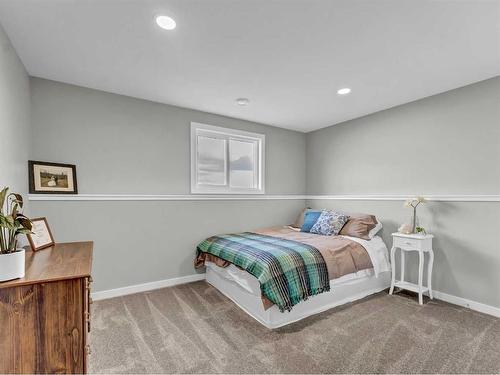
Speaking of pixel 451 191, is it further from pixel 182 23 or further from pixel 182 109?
pixel 182 109

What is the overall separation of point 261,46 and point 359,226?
2.41m

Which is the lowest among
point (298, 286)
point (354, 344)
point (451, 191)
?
point (354, 344)

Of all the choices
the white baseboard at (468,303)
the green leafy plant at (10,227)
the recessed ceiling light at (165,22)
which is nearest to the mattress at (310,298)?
the white baseboard at (468,303)

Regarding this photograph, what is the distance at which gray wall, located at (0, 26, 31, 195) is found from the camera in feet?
5.79

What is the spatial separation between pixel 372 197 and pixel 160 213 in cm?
283

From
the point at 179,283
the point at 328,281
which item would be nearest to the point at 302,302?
the point at 328,281

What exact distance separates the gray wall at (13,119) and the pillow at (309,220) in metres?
3.17

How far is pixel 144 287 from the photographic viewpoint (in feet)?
10.1

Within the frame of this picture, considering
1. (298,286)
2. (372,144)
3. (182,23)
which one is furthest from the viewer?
(372,144)

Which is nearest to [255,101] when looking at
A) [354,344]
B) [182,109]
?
[182,109]

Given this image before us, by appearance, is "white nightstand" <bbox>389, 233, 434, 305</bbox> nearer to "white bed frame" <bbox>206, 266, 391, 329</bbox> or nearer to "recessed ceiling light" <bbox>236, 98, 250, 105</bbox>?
"white bed frame" <bbox>206, 266, 391, 329</bbox>

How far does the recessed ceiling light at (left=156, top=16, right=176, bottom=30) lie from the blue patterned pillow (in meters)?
2.80

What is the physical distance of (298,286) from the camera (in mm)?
2307

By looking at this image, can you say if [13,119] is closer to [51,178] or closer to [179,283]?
[51,178]
